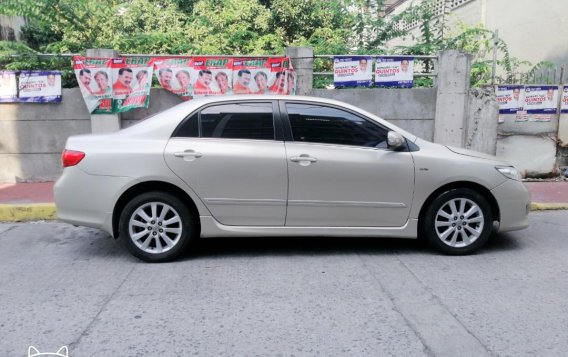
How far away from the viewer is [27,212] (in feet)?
22.3

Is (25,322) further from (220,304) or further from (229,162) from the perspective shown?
(229,162)

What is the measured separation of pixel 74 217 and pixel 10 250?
1.11 metres

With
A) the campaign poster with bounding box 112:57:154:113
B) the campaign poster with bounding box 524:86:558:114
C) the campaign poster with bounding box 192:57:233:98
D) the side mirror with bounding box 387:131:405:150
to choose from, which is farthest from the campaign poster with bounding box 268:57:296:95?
the campaign poster with bounding box 524:86:558:114

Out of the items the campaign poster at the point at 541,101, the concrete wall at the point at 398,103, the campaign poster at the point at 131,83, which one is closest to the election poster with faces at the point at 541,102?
the campaign poster at the point at 541,101

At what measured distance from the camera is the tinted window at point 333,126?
16.7ft

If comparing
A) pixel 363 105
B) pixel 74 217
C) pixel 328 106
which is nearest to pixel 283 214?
pixel 328 106

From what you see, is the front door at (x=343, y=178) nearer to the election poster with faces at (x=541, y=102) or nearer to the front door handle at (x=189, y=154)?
the front door handle at (x=189, y=154)

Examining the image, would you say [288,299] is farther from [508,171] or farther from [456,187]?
[508,171]

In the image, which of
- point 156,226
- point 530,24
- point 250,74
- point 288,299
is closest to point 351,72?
point 250,74

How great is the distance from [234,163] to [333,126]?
1074 millimetres

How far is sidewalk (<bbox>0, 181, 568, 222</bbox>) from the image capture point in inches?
266

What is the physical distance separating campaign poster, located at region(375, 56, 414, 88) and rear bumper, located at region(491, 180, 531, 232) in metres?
4.01

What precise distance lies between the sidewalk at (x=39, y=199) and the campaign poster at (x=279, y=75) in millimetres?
3859

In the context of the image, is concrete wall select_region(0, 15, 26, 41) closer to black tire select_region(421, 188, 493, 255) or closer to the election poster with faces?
the election poster with faces
